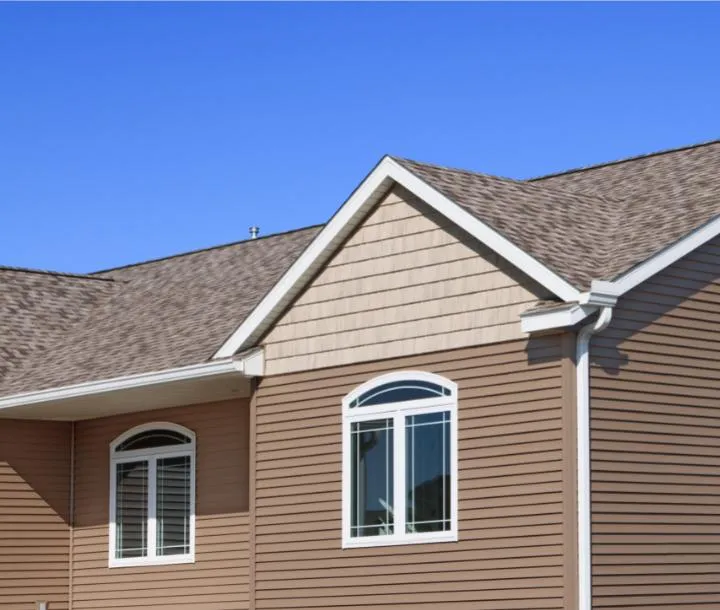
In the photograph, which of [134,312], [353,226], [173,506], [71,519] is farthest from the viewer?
[134,312]

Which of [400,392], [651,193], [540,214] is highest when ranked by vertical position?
[651,193]

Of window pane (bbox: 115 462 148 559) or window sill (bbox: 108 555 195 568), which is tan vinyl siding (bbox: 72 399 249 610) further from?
window pane (bbox: 115 462 148 559)

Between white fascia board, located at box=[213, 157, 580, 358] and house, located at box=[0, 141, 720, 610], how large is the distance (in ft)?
0.09

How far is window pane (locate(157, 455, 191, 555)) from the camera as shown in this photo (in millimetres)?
22578

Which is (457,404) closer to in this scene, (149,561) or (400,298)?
(400,298)

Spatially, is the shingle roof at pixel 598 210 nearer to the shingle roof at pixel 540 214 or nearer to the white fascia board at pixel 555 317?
the shingle roof at pixel 540 214

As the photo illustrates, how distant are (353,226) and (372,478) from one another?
2896 mm

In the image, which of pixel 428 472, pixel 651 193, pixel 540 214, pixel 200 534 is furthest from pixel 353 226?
pixel 200 534

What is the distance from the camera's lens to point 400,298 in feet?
58.4

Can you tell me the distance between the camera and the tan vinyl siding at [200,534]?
856 inches

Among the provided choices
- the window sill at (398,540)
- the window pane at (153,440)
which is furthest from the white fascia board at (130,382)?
the window sill at (398,540)

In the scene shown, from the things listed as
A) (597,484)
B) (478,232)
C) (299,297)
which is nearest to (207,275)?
(299,297)

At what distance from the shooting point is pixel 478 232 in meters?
16.7

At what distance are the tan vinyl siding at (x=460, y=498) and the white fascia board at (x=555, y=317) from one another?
0.27m
